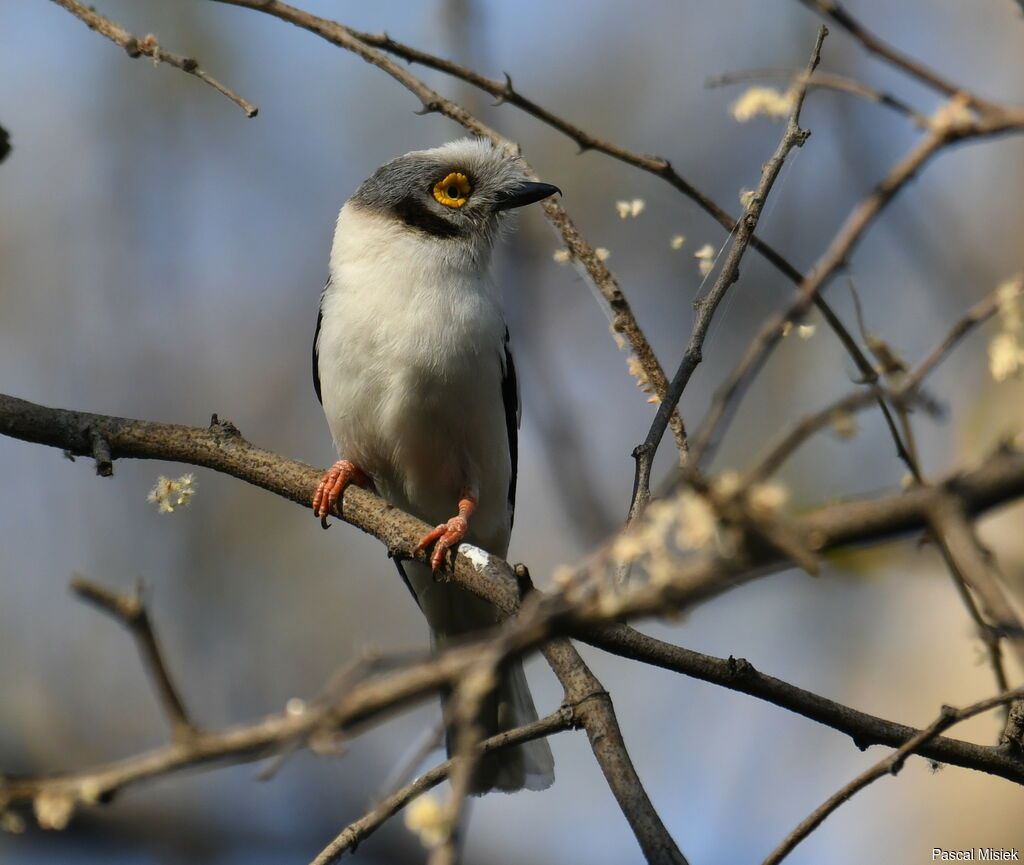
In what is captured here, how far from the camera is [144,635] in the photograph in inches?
59.8

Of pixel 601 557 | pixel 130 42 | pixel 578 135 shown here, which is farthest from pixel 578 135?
pixel 601 557

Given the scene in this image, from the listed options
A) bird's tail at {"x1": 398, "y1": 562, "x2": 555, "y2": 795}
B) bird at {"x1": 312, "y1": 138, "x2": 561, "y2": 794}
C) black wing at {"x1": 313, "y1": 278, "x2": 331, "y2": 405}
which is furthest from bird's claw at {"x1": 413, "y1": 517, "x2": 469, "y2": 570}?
black wing at {"x1": 313, "y1": 278, "x2": 331, "y2": 405}

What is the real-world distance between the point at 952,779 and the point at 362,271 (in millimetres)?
5266

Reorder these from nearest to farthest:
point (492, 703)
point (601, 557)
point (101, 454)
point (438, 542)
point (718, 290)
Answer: point (601, 557) → point (718, 290) → point (101, 454) → point (438, 542) → point (492, 703)

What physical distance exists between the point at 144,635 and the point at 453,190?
5.07 meters

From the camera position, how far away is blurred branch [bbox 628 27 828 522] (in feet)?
11.8

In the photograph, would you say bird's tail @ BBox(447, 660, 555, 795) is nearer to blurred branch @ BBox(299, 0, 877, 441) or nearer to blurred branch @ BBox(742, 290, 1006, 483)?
blurred branch @ BBox(299, 0, 877, 441)

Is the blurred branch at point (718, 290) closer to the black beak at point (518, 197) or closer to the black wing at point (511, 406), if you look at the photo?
the black wing at point (511, 406)

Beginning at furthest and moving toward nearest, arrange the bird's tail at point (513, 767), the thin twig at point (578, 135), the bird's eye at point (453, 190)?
the bird's eye at point (453, 190) < the bird's tail at point (513, 767) < the thin twig at point (578, 135)

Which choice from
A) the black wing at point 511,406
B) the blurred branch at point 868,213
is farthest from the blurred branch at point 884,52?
the black wing at point 511,406

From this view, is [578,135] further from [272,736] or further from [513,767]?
[513,767]

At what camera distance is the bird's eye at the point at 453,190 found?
6254 millimetres

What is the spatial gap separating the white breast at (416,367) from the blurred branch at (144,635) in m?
3.86

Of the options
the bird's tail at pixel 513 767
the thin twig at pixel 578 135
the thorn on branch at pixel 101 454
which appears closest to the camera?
the thin twig at pixel 578 135
